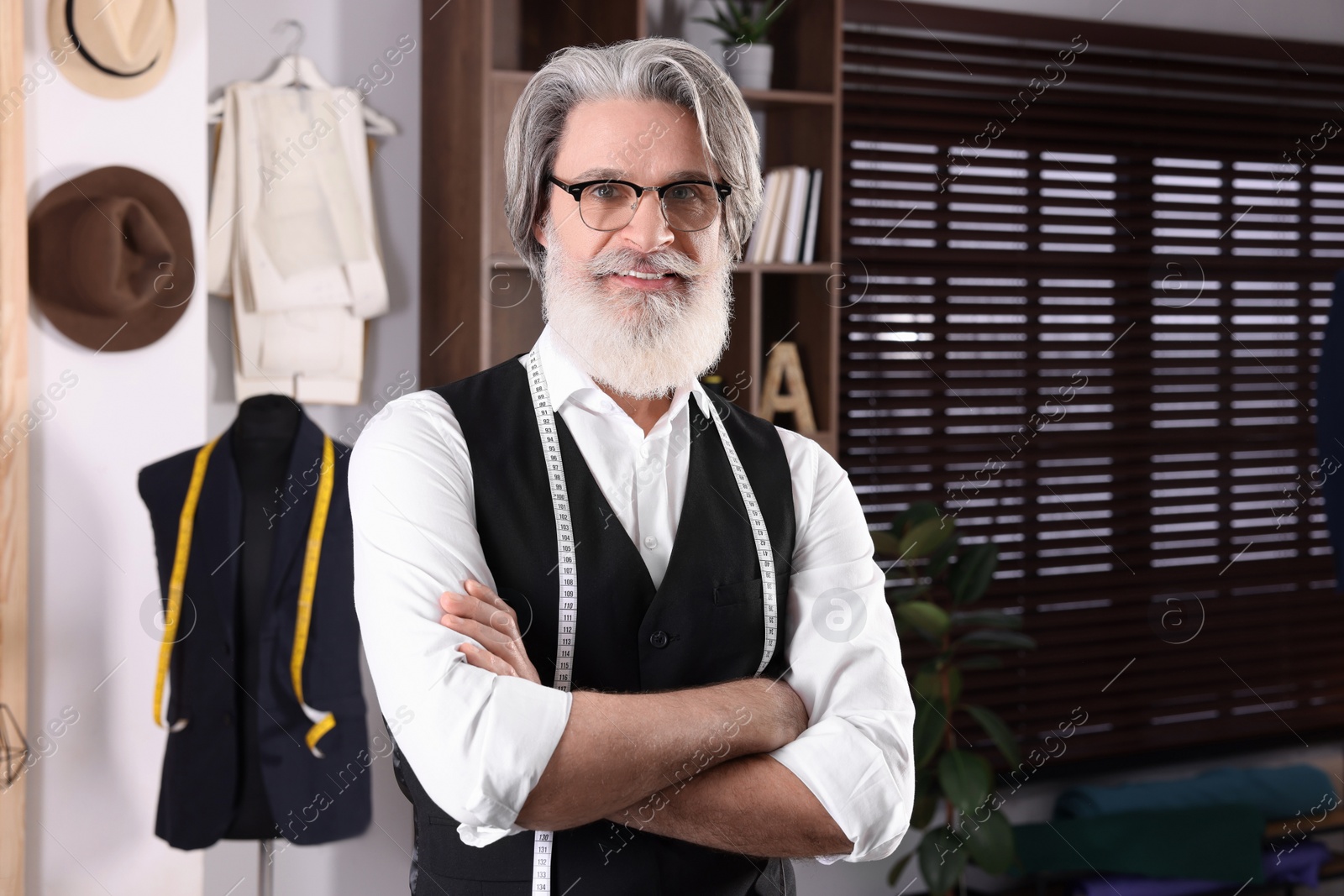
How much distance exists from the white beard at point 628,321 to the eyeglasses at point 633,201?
37mm

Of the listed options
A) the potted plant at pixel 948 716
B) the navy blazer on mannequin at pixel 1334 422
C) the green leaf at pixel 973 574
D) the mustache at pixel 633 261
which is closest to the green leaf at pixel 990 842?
the potted plant at pixel 948 716

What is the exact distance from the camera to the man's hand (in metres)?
1.09

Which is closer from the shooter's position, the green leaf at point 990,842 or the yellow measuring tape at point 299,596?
the yellow measuring tape at point 299,596

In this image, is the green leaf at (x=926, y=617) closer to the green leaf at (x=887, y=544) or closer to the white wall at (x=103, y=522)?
the green leaf at (x=887, y=544)

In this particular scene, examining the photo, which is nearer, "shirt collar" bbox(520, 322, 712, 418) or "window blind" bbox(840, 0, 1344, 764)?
"shirt collar" bbox(520, 322, 712, 418)

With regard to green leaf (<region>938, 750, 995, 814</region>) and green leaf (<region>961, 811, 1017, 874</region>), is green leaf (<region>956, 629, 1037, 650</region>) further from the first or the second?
green leaf (<region>961, 811, 1017, 874</region>)

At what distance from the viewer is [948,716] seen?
2.95 meters

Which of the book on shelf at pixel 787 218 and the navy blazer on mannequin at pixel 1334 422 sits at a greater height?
the book on shelf at pixel 787 218

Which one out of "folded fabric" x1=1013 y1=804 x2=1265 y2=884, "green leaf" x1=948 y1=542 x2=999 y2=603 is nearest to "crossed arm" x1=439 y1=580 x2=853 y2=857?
"green leaf" x1=948 y1=542 x2=999 y2=603

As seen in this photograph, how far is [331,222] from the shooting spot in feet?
8.66

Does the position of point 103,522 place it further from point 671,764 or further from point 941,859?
point 941,859

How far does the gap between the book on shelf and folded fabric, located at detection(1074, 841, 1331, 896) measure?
6.62 feet

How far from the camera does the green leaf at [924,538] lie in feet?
9.39

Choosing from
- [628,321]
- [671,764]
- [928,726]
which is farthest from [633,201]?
[928,726]
